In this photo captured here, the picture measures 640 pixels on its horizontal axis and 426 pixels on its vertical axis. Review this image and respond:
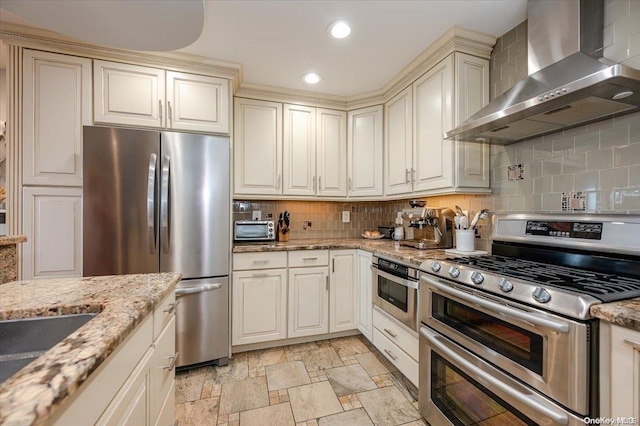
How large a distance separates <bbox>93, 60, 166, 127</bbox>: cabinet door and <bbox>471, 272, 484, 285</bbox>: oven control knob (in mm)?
2387

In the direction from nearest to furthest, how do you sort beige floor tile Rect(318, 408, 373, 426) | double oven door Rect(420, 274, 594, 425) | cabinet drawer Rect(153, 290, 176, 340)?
double oven door Rect(420, 274, 594, 425) → cabinet drawer Rect(153, 290, 176, 340) → beige floor tile Rect(318, 408, 373, 426)

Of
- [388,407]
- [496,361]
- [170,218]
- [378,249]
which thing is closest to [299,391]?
[388,407]

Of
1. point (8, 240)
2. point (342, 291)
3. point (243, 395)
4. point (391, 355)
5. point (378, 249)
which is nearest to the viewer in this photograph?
point (8, 240)

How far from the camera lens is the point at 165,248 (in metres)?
2.05

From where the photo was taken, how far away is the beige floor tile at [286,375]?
2.02m

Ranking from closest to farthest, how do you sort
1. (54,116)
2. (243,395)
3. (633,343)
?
(633,343), (243,395), (54,116)

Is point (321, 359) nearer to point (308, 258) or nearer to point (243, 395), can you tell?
point (243, 395)

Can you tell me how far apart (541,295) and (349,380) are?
1512 mm

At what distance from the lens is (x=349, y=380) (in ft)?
6.77

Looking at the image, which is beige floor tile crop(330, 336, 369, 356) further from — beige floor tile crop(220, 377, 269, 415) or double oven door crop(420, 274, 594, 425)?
double oven door crop(420, 274, 594, 425)

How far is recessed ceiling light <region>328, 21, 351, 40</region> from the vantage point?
1.88m

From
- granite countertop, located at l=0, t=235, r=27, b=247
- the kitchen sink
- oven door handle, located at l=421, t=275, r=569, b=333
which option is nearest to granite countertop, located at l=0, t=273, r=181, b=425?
the kitchen sink

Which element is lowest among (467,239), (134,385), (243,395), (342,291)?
(243,395)

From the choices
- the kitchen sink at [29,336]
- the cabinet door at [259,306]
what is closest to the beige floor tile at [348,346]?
the cabinet door at [259,306]
